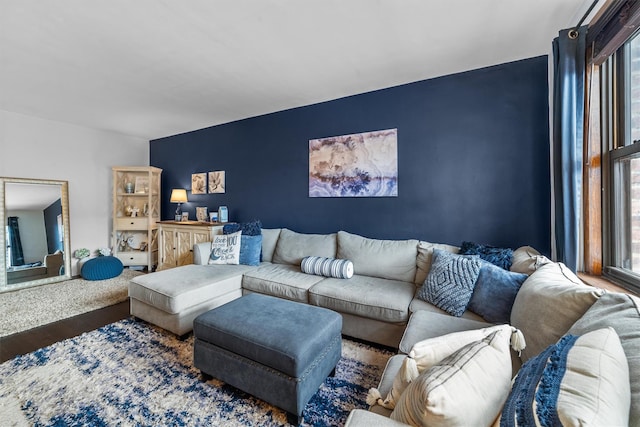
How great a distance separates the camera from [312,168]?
3.32 m

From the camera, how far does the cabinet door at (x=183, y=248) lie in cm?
382

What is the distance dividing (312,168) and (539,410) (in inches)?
118

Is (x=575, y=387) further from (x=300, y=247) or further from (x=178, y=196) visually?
(x=178, y=196)

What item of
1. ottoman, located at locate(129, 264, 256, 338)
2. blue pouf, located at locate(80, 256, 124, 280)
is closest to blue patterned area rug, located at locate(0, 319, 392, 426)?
ottoman, located at locate(129, 264, 256, 338)

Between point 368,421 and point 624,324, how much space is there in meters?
0.82

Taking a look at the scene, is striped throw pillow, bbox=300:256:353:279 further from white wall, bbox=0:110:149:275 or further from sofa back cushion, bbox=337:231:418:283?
white wall, bbox=0:110:149:275

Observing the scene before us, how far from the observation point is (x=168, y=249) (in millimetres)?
4062

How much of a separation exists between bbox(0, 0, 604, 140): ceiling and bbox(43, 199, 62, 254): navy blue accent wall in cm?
139

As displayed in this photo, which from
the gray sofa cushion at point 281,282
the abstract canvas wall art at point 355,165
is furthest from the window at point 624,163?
the gray sofa cushion at point 281,282

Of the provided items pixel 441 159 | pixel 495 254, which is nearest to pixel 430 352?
pixel 495 254

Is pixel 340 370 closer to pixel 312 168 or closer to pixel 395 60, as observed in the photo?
pixel 312 168

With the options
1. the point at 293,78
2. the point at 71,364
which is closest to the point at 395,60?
the point at 293,78

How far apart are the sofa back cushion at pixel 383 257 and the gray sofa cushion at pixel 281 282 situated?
419mm

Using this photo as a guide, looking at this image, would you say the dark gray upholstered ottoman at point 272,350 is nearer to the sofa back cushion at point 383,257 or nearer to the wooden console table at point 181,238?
the sofa back cushion at point 383,257
